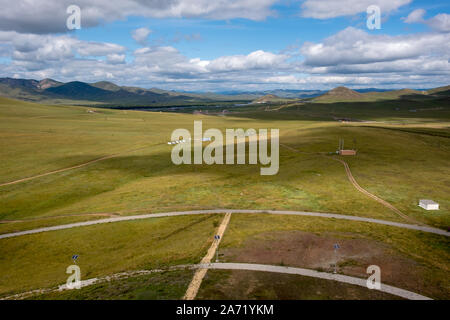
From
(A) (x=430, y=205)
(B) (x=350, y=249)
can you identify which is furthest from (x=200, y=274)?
(A) (x=430, y=205)

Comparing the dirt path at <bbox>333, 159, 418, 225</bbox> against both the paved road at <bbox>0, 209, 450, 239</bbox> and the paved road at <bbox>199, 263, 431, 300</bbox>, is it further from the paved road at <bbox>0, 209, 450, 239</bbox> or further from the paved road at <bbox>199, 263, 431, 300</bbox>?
the paved road at <bbox>199, 263, 431, 300</bbox>

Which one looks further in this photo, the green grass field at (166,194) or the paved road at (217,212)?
the paved road at (217,212)

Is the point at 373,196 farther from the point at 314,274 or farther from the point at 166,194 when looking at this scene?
the point at 166,194

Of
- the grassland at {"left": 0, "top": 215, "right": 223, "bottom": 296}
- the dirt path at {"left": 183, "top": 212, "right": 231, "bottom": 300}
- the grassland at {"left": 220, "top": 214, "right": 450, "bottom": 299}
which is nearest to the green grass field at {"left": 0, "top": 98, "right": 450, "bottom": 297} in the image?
the grassland at {"left": 0, "top": 215, "right": 223, "bottom": 296}

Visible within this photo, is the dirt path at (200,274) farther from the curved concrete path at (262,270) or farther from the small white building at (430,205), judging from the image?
the small white building at (430,205)

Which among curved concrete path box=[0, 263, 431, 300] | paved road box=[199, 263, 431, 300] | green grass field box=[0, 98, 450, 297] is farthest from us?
green grass field box=[0, 98, 450, 297]

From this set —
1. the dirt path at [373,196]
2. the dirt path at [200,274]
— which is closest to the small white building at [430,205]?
the dirt path at [373,196]

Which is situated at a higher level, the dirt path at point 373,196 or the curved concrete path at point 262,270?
the dirt path at point 373,196

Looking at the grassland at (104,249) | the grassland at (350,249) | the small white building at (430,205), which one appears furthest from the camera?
the small white building at (430,205)
